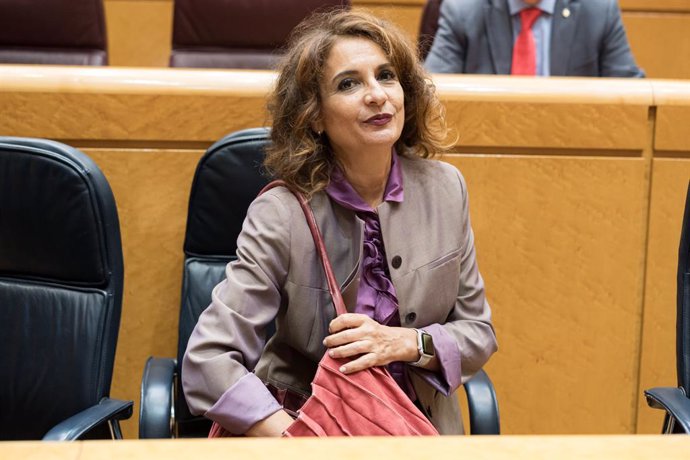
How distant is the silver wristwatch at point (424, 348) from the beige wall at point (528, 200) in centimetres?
47

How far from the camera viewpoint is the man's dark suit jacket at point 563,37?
227 centimetres

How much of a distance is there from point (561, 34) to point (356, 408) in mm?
1351

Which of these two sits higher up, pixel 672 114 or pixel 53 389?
pixel 672 114

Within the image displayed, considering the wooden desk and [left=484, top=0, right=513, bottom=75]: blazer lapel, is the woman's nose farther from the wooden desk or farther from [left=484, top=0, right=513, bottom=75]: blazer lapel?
[left=484, top=0, right=513, bottom=75]: blazer lapel

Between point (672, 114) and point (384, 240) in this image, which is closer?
point (384, 240)

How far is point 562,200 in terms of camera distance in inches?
67.9

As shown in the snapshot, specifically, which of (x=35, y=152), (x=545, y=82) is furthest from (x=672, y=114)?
(x=35, y=152)

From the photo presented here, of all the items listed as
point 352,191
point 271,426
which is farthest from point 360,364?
point 352,191

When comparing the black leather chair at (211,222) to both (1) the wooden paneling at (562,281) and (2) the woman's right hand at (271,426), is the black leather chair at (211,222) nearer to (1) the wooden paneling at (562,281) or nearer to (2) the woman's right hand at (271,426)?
(2) the woman's right hand at (271,426)

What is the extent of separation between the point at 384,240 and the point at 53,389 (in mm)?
504

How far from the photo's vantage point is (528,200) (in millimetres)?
1723

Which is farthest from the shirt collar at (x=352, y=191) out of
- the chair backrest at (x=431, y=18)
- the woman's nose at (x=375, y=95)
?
the chair backrest at (x=431, y=18)

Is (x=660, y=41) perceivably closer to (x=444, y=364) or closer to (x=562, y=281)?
(x=562, y=281)

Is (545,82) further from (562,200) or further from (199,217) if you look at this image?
(199,217)
